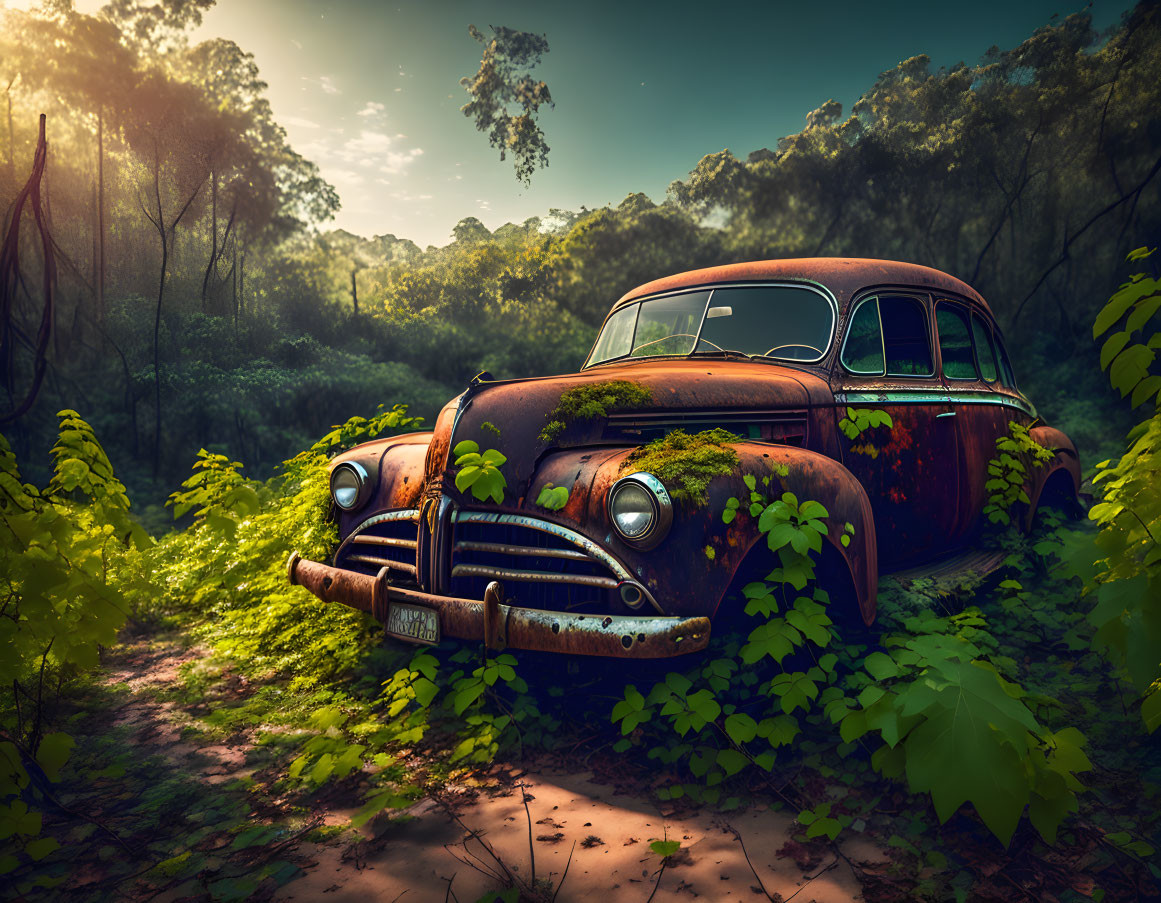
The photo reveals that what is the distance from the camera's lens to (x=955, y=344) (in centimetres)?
466

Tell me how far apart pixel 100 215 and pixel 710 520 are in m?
14.9

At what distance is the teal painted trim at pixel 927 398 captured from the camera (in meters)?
3.83

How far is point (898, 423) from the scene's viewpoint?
13.1 ft

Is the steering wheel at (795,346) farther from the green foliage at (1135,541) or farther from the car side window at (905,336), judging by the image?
the green foliage at (1135,541)

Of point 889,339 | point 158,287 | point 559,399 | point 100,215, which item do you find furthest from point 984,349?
point 100,215

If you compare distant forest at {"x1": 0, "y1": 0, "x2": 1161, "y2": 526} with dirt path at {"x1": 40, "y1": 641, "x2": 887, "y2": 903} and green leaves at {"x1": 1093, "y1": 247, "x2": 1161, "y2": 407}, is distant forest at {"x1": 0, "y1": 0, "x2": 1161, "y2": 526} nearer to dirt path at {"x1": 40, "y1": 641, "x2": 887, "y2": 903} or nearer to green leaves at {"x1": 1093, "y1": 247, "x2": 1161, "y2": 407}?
dirt path at {"x1": 40, "y1": 641, "x2": 887, "y2": 903}

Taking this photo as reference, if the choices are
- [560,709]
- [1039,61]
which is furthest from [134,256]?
[1039,61]

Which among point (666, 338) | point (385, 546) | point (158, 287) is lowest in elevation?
point (385, 546)

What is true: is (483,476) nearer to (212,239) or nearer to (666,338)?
(666,338)

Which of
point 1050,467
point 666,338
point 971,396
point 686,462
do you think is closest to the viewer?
point 686,462

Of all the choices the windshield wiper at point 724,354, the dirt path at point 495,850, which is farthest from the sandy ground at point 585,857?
the windshield wiper at point 724,354

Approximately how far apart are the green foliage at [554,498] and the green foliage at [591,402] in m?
0.41

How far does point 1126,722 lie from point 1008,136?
17029mm

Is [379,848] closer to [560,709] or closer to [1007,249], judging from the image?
[560,709]
